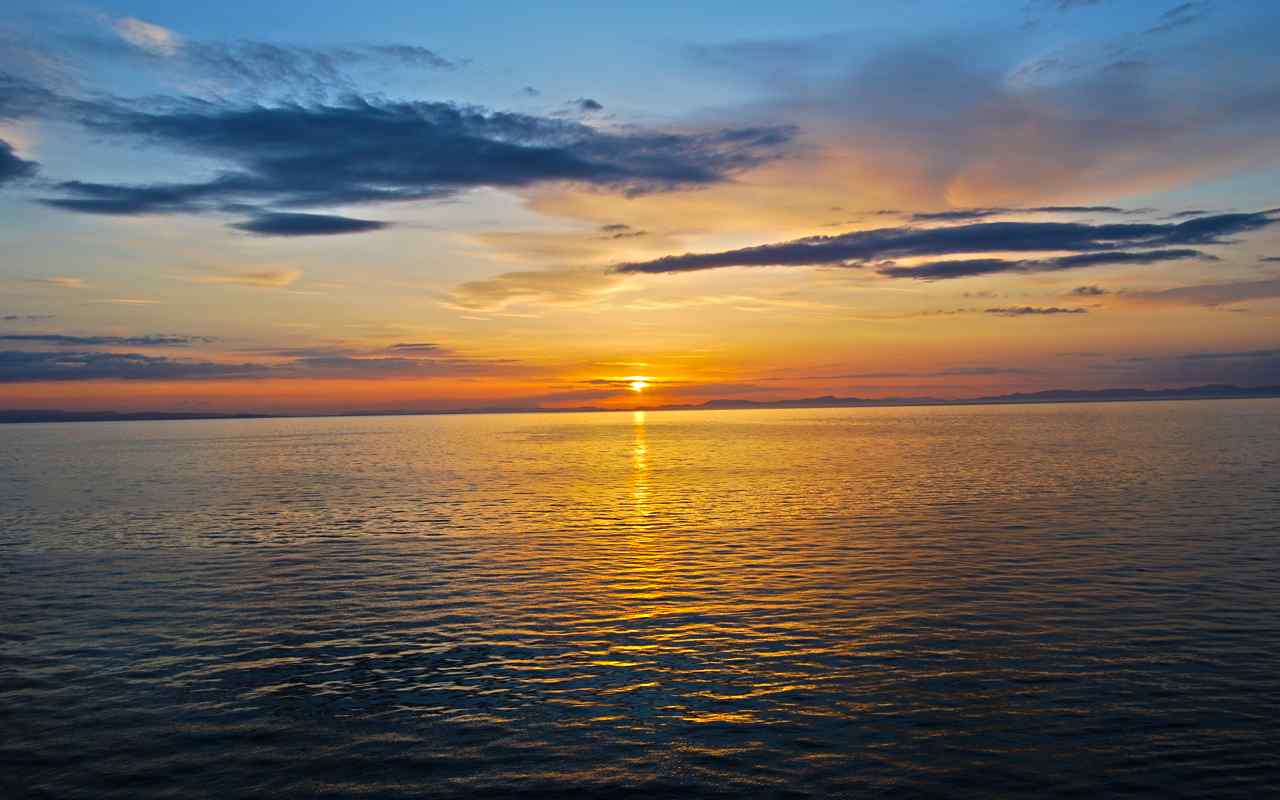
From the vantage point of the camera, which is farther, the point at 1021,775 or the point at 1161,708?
the point at 1161,708

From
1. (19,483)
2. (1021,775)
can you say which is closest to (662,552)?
(1021,775)

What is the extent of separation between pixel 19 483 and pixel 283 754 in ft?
337

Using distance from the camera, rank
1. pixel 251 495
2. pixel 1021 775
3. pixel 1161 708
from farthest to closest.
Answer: pixel 251 495 → pixel 1161 708 → pixel 1021 775

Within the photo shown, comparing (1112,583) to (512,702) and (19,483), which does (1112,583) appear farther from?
(19,483)

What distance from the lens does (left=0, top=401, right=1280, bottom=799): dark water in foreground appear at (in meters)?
19.8

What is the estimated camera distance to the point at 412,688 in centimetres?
2533

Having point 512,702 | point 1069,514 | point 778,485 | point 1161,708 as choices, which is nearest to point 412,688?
point 512,702

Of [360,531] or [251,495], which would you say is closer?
[360,531]

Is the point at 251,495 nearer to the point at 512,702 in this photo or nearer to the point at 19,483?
the point at 19,483

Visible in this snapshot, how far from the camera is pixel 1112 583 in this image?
3728cm

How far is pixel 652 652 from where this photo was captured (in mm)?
28719

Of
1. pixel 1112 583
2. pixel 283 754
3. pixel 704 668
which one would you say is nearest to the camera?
pixel 283 754

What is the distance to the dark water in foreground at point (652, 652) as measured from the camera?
19.8m

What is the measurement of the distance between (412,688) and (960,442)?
148 metres
